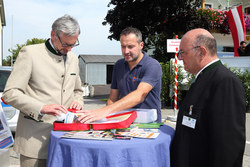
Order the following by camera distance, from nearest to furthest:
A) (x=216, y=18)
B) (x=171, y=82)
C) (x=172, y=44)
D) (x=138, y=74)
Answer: (x=138, y=74), (x=172, y=44), (x=171, y=82), (x=216, y=18)

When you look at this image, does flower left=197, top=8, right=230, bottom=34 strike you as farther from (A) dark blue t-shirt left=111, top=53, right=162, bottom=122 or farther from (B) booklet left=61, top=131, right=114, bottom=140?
(B) booklet left=61, top=131, right=114, bottom=140

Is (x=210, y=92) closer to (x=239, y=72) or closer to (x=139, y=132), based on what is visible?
(x=139, y=132)

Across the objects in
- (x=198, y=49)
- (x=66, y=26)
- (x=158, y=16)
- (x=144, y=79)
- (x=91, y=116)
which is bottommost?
(x=91, y=116)

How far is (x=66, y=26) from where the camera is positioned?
7.33ft

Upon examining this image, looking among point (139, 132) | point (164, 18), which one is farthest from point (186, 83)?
point (139, 132)

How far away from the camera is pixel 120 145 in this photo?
1896 mm

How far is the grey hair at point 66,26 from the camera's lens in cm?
224

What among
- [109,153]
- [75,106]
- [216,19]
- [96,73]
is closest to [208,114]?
[109,153]

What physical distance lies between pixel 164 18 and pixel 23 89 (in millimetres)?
13796

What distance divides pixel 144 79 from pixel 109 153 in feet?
3.87

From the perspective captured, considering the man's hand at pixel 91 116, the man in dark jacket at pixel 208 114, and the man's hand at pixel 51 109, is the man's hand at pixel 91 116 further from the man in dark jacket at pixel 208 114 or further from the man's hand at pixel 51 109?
the man in dark jacket at pixel 208 114

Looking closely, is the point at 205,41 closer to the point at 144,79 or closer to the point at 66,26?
the point at 144,79

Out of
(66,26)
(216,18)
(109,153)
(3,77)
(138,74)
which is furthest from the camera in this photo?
(216,18)

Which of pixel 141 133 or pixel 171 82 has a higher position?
pixel 141 133
